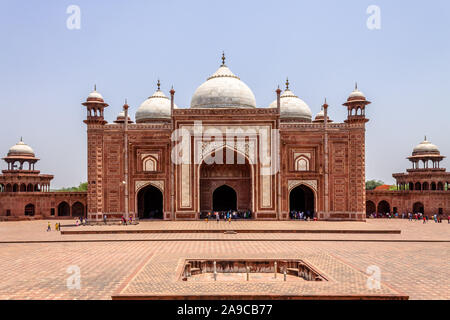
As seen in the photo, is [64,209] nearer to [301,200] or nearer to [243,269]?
[301,200]

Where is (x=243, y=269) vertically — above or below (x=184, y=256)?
below

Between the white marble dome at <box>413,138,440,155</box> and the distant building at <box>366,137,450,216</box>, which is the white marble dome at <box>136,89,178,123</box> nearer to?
the distant building at <box>366,137,450,216</box>

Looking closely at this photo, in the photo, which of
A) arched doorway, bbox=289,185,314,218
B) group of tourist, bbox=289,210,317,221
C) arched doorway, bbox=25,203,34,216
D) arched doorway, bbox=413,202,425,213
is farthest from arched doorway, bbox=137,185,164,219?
arched doorway, bbox=413,202,425,213

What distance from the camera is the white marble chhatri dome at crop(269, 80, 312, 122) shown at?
2923cm

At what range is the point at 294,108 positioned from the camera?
2933 cm

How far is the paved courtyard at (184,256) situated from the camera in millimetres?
7887

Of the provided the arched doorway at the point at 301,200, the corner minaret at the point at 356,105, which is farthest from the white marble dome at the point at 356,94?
the arched doorway at the point at 301,200

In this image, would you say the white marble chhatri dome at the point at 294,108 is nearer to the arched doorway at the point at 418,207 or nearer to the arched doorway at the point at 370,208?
the arched doorway at the point at 370,208

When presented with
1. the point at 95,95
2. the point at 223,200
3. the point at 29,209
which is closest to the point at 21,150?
the point at 29,209

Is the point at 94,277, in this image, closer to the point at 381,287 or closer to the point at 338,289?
the point at 338,289

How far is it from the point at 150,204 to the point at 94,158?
559 centimetres

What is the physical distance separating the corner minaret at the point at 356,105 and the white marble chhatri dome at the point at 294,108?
5522 mm

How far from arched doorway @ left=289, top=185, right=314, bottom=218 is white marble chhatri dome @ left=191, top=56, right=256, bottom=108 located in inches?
256
